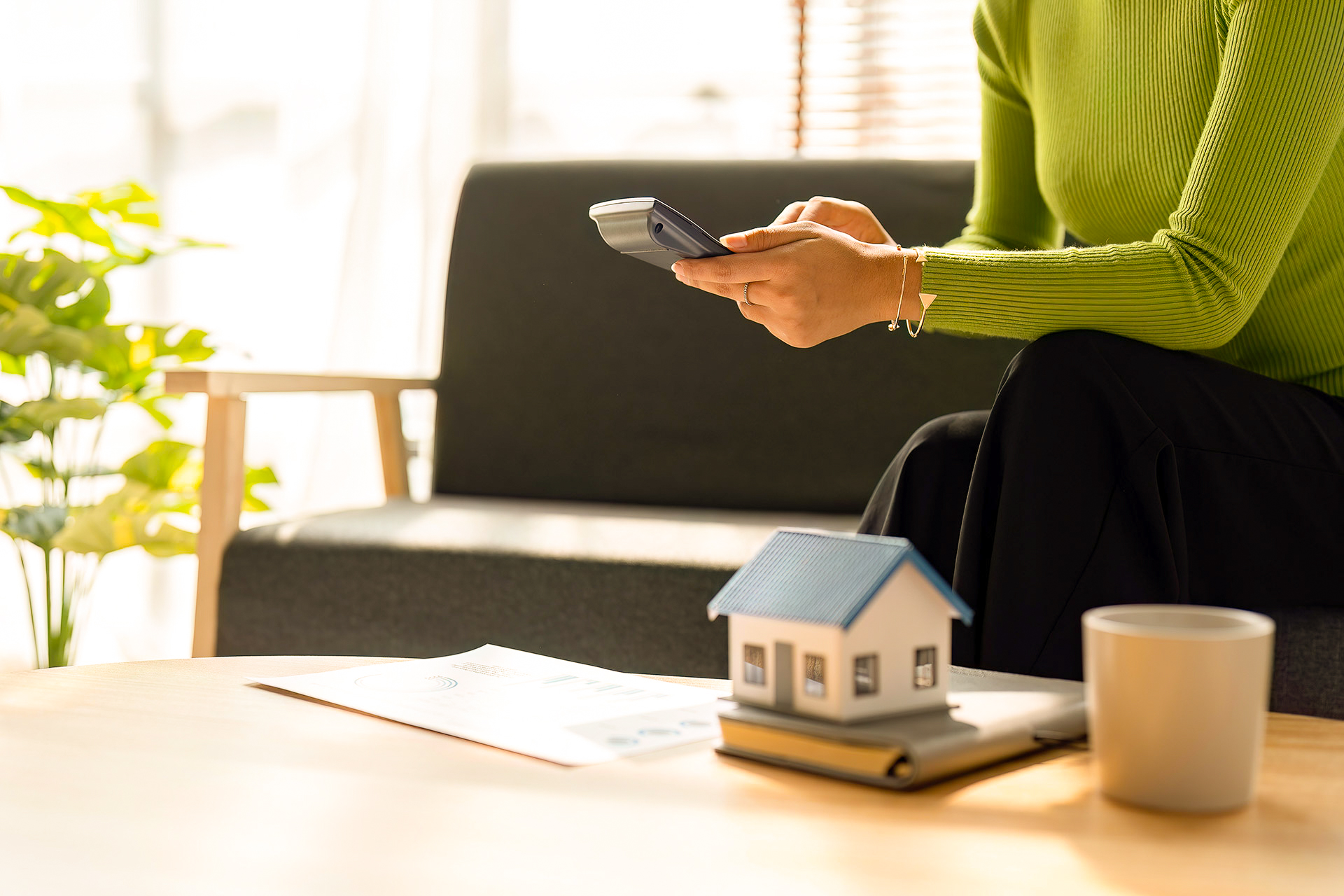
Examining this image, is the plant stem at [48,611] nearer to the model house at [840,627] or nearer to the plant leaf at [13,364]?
the plant leaf at [13,364]

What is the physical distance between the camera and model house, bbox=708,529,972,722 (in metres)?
0.55

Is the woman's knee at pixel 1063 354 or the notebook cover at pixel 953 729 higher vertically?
the woman's knee at pixel 1063 354

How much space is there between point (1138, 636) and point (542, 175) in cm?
162

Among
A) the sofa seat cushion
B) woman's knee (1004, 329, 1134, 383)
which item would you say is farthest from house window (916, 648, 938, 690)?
the sofa seat cushion

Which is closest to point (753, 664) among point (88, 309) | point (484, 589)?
Result: point (484, 589)

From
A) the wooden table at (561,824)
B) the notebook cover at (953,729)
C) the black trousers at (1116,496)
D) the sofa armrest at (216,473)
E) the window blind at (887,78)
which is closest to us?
the wooden table at (561,824)

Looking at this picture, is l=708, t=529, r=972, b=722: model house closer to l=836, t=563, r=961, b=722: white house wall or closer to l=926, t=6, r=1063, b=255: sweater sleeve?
l=836, t=563, r=961, b=722: white house wall

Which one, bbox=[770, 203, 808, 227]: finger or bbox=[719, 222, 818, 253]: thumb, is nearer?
bbox=[719, 222, 818, 253]: thumb

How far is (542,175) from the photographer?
198 cm

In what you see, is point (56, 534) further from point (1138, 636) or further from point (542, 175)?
point (1138, 636)

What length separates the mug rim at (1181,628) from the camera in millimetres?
486

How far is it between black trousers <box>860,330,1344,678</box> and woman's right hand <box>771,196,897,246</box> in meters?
0.25

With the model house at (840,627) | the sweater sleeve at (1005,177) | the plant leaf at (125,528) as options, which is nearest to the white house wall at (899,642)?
the model house at (840,627)

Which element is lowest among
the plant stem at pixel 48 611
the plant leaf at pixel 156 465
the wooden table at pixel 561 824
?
the plant stem at pixel 48 611
